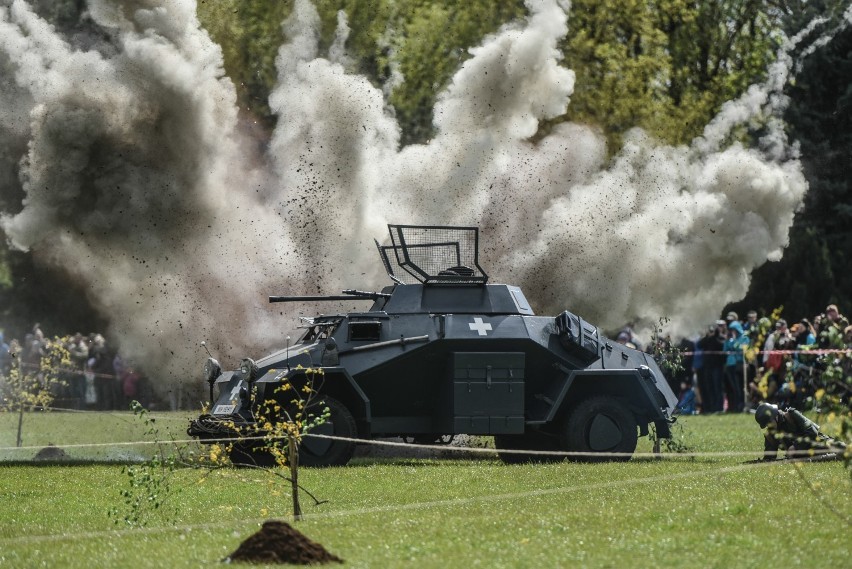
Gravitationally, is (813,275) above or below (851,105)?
below

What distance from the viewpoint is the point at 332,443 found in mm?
22391

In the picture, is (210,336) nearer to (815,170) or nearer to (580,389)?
(580,389)

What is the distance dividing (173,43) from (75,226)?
3.19 m

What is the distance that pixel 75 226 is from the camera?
92.6 feet

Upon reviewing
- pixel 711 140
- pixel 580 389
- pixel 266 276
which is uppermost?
pixel 711 140

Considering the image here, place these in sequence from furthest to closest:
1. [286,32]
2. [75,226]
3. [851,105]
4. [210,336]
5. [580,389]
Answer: [851,105], [286,32], [210,336], [75,226], [580,389]

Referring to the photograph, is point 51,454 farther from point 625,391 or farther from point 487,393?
point 625,391

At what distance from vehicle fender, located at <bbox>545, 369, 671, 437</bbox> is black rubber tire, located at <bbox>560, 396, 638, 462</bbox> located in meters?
0.20

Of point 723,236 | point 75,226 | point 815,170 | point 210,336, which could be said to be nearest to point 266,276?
point 210,336

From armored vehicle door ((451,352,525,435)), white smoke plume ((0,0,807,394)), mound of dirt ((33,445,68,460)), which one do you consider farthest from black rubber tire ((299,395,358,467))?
white smoke plume ((0,0,807,394))

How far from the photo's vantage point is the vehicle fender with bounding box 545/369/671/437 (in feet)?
76.3

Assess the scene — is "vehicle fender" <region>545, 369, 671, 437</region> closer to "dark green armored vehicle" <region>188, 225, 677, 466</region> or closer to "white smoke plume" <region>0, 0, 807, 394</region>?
"dark green armored vehicle" <region>188, 225, 677, 466</region>

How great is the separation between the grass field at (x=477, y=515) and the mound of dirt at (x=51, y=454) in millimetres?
1795

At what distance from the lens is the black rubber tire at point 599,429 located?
75.3 ft
